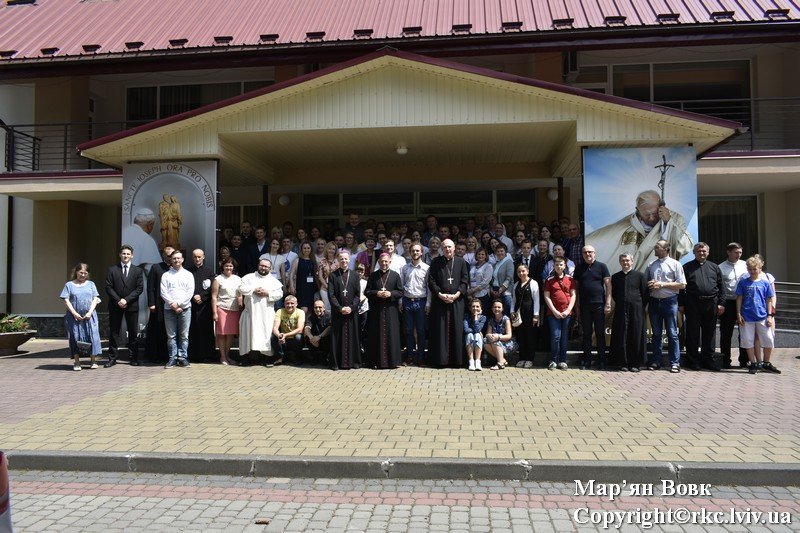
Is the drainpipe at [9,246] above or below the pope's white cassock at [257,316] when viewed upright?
above

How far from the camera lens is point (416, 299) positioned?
1030cm

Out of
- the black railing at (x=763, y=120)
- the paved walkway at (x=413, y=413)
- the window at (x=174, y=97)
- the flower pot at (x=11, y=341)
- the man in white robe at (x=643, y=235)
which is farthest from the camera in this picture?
the window at (x=174, y=97)

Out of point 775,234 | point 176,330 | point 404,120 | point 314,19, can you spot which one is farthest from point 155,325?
point 775,234

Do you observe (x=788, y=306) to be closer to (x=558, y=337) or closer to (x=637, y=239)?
(x=637, y=239)

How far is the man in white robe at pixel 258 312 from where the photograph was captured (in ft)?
34.2

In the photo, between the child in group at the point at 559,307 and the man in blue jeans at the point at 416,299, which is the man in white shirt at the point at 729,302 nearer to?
the child in group at the point at 559,307

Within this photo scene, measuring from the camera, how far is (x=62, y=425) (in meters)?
6.46

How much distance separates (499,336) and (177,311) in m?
5.44

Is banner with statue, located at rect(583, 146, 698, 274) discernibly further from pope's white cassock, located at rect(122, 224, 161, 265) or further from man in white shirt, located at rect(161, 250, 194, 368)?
pope's white cassock, located at rect(122, 224, 161, 265)

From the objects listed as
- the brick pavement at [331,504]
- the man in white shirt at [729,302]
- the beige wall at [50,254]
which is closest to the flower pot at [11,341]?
the beige wall at [50,254]

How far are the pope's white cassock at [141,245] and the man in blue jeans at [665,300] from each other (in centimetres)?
910

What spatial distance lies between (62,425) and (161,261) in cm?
584

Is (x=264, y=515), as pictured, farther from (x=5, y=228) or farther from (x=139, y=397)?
(x=5, y=228)

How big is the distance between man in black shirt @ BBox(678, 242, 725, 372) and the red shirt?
75.4 inches
